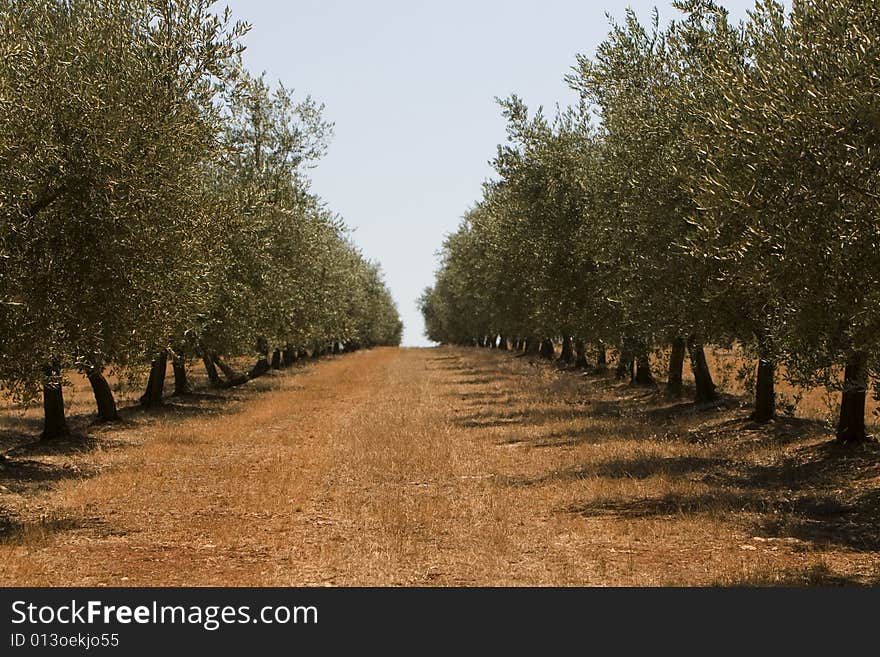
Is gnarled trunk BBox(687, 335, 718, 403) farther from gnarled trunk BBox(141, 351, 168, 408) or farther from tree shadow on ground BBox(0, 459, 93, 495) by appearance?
gnarled trunk BBox(141, 351, 168, 408)

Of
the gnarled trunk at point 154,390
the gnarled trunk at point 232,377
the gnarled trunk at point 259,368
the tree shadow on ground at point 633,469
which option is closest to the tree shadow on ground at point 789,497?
the tree shadow on ground at point 633,469

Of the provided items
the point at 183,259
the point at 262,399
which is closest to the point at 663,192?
the point at 183,259

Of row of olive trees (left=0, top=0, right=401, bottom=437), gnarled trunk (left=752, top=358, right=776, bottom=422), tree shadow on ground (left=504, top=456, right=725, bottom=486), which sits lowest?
tree shadow on ground (left=504, top=456, right=725, bottom=486)

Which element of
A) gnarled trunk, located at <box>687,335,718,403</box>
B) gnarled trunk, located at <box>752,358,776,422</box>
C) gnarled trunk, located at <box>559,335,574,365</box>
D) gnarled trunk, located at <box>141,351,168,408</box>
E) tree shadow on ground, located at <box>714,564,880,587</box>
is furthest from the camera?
gnarled trunk, located at <box>559,335,574,365</box>

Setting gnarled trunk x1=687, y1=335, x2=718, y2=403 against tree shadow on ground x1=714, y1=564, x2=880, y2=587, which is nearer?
tree shadow on ground x1=714, y1=564, x2=880, y2=587

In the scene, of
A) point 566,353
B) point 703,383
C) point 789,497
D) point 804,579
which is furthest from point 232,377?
point 804,579

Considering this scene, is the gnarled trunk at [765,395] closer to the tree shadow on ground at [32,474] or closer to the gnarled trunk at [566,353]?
the tree shadow on ground at [32,474]

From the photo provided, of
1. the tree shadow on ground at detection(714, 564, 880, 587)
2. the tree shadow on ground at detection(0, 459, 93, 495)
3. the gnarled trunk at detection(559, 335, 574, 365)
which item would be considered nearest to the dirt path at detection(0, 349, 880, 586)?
the tree shadow on ground at detection(714, 564, 880, 587)

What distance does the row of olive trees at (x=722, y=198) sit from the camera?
14516mm

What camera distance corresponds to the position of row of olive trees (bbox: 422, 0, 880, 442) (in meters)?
14.5

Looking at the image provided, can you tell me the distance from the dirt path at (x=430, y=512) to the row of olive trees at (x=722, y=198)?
3.00 metres

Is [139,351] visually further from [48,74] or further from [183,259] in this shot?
[48,74]

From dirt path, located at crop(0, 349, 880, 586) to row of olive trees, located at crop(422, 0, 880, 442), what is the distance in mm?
3000

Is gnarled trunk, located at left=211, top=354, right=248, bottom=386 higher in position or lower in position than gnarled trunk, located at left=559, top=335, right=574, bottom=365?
lower
